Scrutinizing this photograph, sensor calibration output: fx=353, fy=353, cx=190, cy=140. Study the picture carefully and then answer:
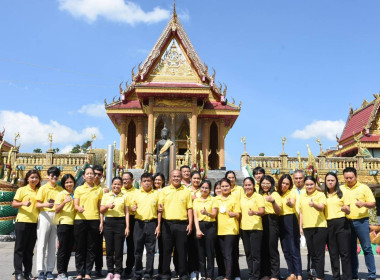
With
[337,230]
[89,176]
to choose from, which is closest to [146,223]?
[89,176]

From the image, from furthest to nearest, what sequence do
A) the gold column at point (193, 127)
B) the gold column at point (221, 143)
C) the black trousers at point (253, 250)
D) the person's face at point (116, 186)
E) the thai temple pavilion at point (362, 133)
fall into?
the gold column at point (221, 143) → the thai temple pavilion at point (362, 133) → the gold column at point (193, 127) → the person's face at point (116, 186) → the black trousers at point (253, 250)

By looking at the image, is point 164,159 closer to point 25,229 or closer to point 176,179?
point 176,179

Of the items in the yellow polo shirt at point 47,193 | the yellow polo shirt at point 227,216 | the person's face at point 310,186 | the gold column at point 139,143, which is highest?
the gold column at point 139,143

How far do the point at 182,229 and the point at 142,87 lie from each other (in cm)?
1474

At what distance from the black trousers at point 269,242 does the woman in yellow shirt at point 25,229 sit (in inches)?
127

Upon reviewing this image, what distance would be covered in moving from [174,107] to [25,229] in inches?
602

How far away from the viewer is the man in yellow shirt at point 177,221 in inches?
195

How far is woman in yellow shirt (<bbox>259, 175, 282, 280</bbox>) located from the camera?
490 cm

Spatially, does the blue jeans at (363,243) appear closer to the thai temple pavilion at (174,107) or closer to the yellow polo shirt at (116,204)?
the yellow polo shirt at (116,204)

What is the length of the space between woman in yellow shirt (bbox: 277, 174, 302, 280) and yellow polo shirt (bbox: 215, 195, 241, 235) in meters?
0.70

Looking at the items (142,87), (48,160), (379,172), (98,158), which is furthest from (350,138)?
(48,160)

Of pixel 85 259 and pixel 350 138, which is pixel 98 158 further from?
pixel 350 138

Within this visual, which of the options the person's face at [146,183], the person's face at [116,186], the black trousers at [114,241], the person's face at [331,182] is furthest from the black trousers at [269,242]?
the person's face at [116,186]

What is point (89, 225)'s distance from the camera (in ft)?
16.6
